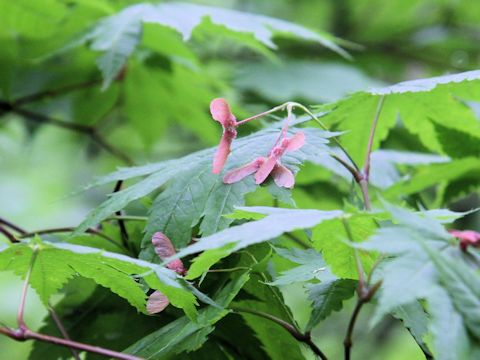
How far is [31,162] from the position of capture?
10.5 feet

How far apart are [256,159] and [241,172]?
Result: 0.08 ft

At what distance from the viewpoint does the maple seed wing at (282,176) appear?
779 mm

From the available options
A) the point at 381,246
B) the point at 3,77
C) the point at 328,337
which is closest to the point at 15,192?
the point at 328,337

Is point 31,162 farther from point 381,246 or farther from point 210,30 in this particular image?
point 381,246

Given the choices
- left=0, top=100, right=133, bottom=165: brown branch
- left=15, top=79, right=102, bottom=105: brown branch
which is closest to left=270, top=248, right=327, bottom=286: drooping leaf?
left=0, top=100, right=133, bottom=165: brown branch

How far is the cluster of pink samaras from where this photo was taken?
0.78 m

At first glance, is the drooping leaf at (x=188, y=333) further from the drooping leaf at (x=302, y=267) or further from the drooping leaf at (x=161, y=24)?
the drooping leaf at (x=161, y=24)

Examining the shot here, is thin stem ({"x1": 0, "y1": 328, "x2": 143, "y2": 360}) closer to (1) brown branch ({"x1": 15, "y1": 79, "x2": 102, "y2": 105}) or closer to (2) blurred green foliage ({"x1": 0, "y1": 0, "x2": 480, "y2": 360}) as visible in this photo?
(2) blurred green foliage ({"x1": 0, "y1": 0, "x2": 480, "y2": 360})

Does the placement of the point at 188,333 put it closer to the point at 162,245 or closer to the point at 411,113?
the point at 162,245

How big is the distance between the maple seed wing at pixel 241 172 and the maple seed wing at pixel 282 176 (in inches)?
0.9

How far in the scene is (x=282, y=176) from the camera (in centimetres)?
78

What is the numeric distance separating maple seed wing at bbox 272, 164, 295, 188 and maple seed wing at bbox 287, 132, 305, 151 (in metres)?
0.03

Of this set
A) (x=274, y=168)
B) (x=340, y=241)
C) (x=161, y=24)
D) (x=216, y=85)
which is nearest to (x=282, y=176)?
(x=274, y=168)

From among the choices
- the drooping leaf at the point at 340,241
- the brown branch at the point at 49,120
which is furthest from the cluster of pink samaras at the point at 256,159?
the brown branch at the point at 49,120
